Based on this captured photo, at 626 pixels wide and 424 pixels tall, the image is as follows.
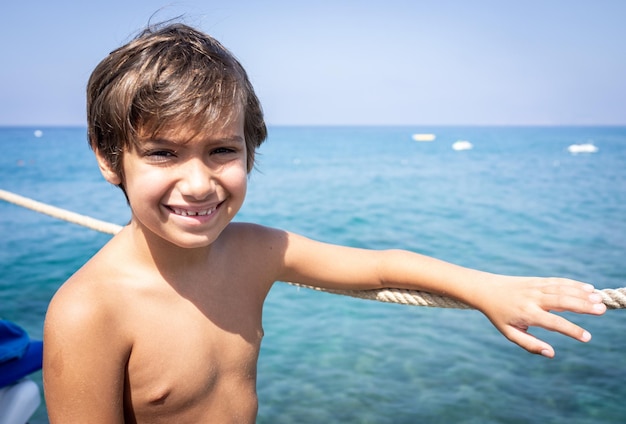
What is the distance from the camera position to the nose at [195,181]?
1176 millimetres

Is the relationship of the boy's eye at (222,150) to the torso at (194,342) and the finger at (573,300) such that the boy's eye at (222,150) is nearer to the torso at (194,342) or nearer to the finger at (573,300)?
the torso at (194,342)

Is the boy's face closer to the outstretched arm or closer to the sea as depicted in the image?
the outstretched arm

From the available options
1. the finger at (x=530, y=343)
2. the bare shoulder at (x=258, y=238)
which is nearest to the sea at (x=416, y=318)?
the bare shoulder at (x=258, y=238)

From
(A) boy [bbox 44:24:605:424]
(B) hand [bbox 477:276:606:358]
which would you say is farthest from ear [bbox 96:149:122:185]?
(B) hand [bbox 477:276:606:358]

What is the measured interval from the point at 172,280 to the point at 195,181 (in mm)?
290

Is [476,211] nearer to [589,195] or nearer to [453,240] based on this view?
[453,240]

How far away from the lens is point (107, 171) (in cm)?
130

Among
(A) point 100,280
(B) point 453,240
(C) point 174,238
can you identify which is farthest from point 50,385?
(B) point 453,240

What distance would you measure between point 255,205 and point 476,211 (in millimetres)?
5620

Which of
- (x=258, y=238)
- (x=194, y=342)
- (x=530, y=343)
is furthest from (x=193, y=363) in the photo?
(x=530, y=343)

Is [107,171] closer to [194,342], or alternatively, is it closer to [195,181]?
[195,181]

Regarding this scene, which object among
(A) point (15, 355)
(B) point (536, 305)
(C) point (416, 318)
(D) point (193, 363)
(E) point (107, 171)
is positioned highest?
(E) point (107, 171)

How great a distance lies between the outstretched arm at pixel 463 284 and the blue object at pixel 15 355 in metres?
1.12

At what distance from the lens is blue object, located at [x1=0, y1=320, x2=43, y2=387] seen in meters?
2.02
